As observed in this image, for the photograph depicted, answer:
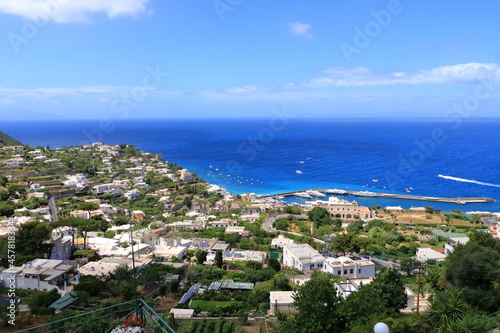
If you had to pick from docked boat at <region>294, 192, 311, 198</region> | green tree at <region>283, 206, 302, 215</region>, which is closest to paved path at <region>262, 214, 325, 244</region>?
green tree at <region>283, 206, 302, 215</region>

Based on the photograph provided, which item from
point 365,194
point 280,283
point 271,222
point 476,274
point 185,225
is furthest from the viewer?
point 365,194

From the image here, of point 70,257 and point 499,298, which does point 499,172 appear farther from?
point 70,257

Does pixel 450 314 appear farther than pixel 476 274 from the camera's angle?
No

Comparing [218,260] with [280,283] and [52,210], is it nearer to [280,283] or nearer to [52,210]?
[280,283]

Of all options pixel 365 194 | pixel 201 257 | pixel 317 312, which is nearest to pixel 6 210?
pixel 201 257

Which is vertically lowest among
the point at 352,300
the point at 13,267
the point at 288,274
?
the point at 288,274

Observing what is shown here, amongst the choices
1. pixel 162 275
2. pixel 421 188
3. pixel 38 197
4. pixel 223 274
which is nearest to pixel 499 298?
pixel 223 274

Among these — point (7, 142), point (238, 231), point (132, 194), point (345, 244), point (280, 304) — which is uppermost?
point (7, 142)

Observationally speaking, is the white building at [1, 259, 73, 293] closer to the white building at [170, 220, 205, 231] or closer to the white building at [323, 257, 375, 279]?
the white building at [323, 257, 375, 279]
